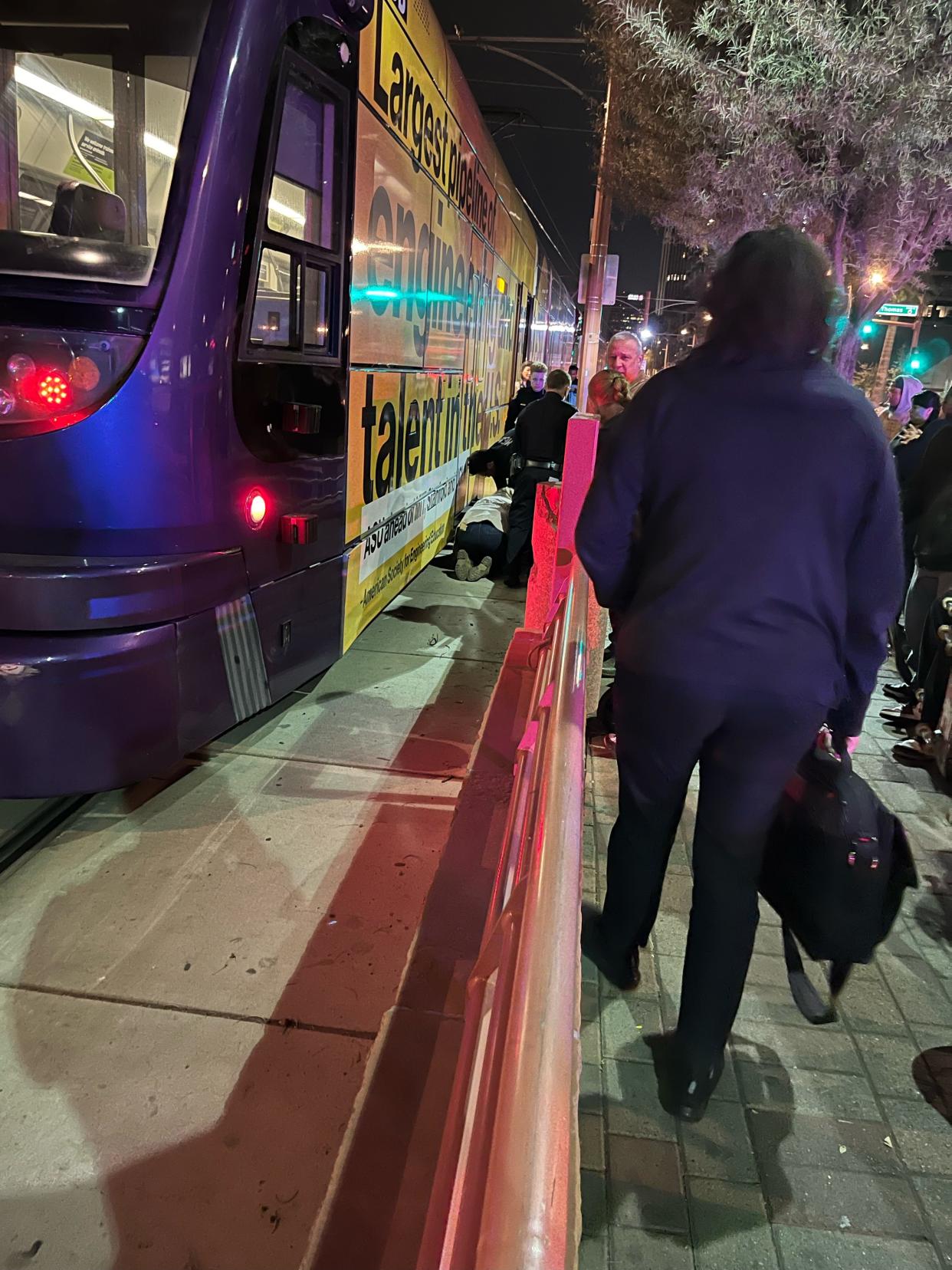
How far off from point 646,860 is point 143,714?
173 centimetres

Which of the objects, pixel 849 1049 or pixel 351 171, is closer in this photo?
pixel 849 1049

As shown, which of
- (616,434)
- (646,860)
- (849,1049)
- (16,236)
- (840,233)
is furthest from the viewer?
(840,233)

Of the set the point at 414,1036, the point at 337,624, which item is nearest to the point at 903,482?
the point at 337,624

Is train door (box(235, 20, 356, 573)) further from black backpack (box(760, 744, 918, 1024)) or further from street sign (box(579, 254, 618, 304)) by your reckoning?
street sign (box(579, 254, 618, 304))

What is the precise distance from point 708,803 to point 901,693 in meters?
4.39

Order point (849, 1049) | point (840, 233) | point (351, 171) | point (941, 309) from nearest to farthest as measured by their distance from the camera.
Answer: point (849, 1049), point (351, 171), point (840, 233), point (941, 309)

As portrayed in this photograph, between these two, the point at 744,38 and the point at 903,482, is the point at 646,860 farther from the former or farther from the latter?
the point at 744,38

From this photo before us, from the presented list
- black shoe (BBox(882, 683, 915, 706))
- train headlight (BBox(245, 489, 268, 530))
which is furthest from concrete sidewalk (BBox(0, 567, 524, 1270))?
black shoe (BBox(882, 683, 915, 706))

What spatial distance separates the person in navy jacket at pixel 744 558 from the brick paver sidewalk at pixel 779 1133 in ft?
1.52

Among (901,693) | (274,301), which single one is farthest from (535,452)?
(274,301)

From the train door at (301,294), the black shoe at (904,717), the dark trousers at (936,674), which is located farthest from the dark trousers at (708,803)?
the black shoe at (904,717)

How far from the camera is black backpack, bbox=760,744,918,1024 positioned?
2.04 metres

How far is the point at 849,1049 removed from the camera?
262cm

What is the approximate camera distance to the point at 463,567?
27.8 feet
